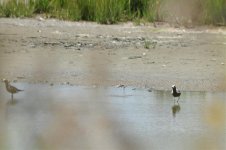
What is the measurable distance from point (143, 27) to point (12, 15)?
197cm

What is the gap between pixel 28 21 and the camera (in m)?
10.5

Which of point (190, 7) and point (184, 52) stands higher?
point (190, 7)

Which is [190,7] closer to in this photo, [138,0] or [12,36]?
[12,36]

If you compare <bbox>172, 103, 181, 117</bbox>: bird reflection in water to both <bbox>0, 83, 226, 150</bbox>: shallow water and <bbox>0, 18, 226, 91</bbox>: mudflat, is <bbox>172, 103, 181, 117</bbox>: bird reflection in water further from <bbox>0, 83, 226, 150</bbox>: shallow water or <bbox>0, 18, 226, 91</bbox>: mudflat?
<bbox>0, 18, 226, 91</bbox>: mudflat

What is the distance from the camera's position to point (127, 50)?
822cm

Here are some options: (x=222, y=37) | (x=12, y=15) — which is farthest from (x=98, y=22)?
(x=222, y=37)

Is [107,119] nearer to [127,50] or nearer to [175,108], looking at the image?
[175,108]

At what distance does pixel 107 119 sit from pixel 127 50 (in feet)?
22.4

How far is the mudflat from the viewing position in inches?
254

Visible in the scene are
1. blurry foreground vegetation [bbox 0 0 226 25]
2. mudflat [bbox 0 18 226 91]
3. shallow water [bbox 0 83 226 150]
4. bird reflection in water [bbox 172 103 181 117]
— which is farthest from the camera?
blurry foreground vegetation [bbox 0 0 226 25]

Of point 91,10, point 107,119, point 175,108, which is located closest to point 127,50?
point 91,10

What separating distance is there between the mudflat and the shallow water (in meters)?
0.39

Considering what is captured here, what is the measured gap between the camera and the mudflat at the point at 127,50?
6449mm

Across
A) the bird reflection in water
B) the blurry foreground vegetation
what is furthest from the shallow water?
the blurry foreground vegetation
